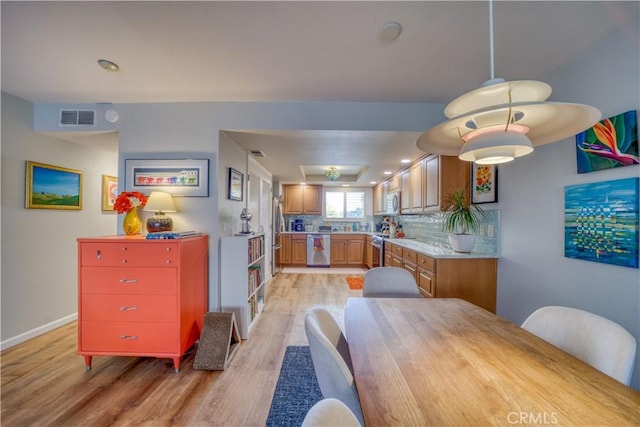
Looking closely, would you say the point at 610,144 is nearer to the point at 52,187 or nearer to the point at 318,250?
the point at 52,187

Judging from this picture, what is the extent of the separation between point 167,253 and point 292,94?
1772mm

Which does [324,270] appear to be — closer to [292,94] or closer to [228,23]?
[292,94]

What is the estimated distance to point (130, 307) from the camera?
6.91 ft

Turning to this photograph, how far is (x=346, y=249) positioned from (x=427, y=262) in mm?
3666

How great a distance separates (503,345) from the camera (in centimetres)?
110

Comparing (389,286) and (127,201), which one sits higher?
(127,201)

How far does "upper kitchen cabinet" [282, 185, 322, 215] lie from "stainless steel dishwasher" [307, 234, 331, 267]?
2.47 feet

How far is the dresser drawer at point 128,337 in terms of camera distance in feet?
6.91

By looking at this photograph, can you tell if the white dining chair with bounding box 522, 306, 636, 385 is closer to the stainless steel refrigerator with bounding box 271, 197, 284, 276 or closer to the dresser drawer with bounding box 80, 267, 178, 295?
the dresser drawer with bounding box 80, 267, 178, 295

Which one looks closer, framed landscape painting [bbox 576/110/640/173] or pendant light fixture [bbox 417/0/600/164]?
pendant light fixture [bbox 417/0/600/164]

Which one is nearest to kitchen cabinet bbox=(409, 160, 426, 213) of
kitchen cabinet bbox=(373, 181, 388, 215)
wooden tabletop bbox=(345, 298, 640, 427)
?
→ kitchen cabinet bbox=(373, 181, 388, 215)

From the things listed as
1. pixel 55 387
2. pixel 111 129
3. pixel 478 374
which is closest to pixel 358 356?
pixel 478 374

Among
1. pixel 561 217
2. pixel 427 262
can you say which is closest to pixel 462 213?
pixel 427 262

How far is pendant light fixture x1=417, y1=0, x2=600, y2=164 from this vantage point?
0.90 meters
